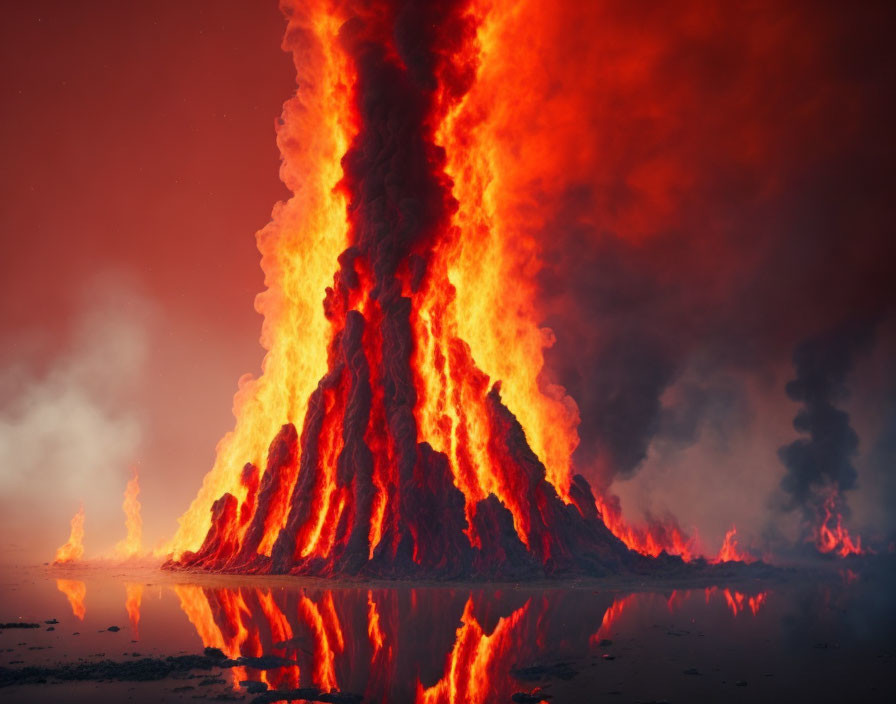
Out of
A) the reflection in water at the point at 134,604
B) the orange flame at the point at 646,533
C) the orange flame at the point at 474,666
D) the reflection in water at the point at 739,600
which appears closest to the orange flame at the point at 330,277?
the orange flame at the point at 646,533

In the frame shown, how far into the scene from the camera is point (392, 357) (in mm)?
66250

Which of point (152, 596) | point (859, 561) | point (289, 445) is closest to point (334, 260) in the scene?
point (289, 445)

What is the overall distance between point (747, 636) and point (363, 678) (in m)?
18.0

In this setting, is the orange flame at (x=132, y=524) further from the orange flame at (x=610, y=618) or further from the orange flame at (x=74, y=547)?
the orange flame at (x=610, y=618)

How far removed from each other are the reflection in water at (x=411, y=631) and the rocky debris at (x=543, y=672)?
1.26 feet

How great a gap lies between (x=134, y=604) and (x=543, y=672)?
81.7 feet

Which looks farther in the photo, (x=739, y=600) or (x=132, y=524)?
(x=132, y=524)

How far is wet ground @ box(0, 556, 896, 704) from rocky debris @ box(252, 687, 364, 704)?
81 millimetres

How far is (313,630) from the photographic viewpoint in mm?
33375

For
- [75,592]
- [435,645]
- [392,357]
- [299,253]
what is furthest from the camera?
[299,253]

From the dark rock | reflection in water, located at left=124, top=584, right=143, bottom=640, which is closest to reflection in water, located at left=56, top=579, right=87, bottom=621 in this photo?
reflection in water, located at left=124, top=584, right=143, bottom=640

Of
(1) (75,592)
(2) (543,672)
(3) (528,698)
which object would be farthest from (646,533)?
(3) (528,698)

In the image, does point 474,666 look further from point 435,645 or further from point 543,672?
point 435,645

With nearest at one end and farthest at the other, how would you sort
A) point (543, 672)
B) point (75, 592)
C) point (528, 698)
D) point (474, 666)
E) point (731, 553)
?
point (528, 698), point (543, 672), point (474, 666), point (75, 592), point (731, 553)
